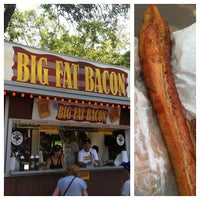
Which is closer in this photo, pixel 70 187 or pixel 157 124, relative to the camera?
pixel 157 124

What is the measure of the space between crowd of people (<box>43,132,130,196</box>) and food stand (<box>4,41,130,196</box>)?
0.59ft

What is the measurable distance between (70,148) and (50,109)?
1531mm

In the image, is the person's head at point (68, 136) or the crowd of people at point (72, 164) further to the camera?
the person's head at point (68, 136)

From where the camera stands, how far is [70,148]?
7.35 metres

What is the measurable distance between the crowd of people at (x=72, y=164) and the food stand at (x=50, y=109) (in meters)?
0.18

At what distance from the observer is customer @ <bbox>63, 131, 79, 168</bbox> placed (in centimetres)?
719

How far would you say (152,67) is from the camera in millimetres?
3502

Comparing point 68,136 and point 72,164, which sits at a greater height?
point 68,136

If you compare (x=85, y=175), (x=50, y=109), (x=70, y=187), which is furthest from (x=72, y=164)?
(x=70, y=187)

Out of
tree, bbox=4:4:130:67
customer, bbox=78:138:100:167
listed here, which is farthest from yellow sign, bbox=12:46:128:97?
tree, bbox=4:4:130:67

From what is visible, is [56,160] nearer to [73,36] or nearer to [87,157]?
[87,157]

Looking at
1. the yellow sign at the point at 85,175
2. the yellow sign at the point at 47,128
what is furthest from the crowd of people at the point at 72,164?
the yellow sign at the point at 47,128

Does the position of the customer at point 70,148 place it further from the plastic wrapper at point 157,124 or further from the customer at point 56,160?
the plastic wrapper at point 157,124

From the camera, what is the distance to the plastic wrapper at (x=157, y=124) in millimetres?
3365
